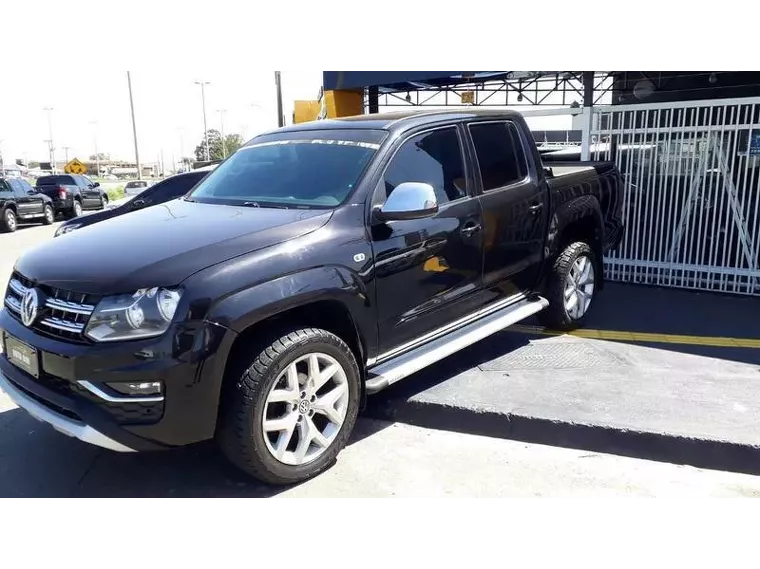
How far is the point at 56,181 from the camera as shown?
86.4ft

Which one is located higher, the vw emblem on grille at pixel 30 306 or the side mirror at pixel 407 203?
the side mirror at pixel 407 203

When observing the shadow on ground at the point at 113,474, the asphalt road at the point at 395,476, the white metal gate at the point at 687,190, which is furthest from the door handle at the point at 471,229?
the white metal gate at the point at 687,190

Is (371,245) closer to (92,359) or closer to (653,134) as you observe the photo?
(92,359)

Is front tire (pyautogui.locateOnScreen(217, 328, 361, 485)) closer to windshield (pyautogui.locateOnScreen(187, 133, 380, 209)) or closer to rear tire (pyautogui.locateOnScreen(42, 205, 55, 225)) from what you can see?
windshield (pyautogui.locateOnScreen(187, 133, 380, 209))

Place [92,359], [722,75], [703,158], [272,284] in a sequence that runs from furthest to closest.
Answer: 1. [722,75]
2. [703,158]
3. [272,284]
4. [92,359]

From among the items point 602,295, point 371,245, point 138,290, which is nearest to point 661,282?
point 602,295

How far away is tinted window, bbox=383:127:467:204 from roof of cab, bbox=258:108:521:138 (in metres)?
0.11

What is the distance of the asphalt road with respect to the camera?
11.5 ft

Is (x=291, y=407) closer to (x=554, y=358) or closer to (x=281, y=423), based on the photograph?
(x=281, y=423)

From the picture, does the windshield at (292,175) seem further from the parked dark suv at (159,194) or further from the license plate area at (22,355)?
the parked dark suv at (159,194)

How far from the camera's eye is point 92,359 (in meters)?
3.06

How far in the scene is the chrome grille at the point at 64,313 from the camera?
124 inches

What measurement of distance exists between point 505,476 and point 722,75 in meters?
6.61

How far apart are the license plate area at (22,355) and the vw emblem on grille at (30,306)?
12 cm
